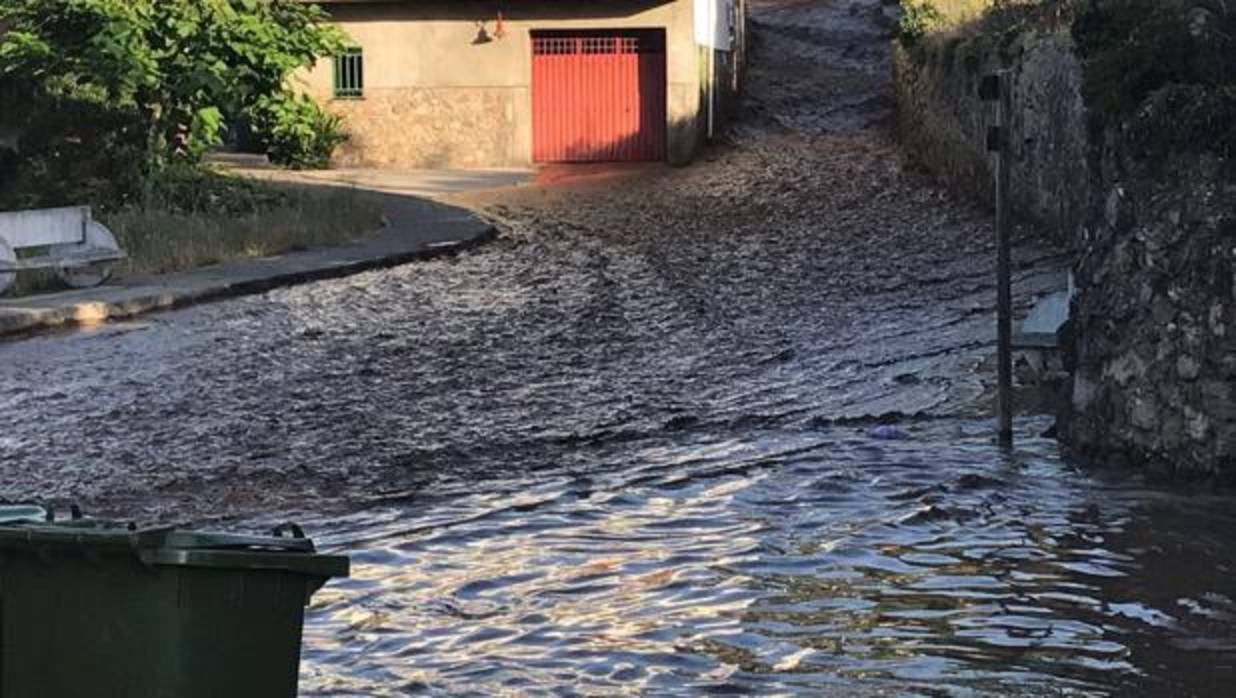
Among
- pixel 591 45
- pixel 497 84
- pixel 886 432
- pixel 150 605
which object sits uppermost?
pixel 591 45

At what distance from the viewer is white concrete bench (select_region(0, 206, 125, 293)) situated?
17938 mm

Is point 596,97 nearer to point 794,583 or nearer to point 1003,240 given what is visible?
point 1003,240

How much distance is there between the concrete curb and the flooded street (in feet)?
1.58

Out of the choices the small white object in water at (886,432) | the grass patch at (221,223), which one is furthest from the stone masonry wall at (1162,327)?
the grass patch at (221,223)

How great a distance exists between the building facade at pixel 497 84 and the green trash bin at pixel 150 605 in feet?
96.8

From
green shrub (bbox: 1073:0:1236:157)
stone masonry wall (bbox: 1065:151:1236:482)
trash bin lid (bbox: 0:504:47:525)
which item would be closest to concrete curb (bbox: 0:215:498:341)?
green shrub (bbox: 1073:0:1236:157)

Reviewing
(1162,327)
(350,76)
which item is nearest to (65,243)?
(1162,327)

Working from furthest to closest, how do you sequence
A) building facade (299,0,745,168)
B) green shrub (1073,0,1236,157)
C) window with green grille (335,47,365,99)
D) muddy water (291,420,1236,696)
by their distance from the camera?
window with green grille (335,47,365,99)
building facade (299,0,745,168)
green shrub (1073,0,1236,157)
muddy water (291,420,1236,696)

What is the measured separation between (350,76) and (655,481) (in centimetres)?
2637

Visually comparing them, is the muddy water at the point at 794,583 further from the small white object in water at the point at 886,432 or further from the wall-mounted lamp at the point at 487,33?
the wall-mounted lamp at the point at 487,33

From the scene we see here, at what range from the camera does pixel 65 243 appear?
60.6ft

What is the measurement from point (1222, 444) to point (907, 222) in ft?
42.2

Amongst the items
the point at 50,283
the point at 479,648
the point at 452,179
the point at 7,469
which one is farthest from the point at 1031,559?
the point at 452,179

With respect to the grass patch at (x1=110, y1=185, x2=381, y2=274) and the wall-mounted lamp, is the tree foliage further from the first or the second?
the wall-mounted lamp
